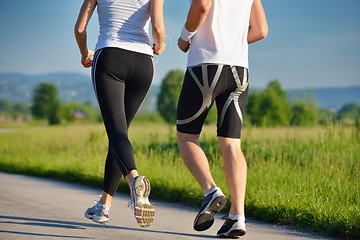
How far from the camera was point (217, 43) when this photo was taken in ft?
16.6

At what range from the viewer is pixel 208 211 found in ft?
16.5

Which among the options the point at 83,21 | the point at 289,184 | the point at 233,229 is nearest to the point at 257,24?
the point at 83,21

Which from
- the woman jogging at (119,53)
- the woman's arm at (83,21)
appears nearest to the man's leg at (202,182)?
the woman jogging at (119,53)

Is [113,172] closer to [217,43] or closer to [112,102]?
[112,102]

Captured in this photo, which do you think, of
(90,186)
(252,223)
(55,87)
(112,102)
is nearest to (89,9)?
(112,102)

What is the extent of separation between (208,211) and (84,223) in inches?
59.1

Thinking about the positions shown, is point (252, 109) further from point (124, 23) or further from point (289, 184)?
point (124, 23)

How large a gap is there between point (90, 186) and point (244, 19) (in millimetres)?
5913

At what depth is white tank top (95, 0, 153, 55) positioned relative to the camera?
552 centimetres

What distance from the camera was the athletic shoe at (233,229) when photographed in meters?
5.09

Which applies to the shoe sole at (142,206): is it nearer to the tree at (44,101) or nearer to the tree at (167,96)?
the tree at (167,96)

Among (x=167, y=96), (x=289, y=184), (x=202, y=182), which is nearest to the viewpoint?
(x=202, y=182)

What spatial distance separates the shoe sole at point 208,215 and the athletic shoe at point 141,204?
313 millimetres

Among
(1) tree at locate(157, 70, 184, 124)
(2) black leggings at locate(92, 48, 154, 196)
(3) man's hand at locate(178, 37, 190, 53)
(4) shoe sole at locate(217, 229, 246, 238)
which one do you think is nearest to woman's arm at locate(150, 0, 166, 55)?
(2) black leggings at locate(92, 48, 154, 196)
